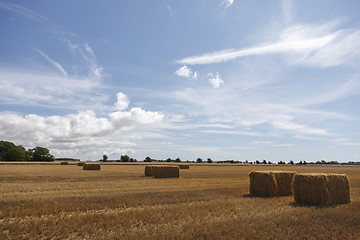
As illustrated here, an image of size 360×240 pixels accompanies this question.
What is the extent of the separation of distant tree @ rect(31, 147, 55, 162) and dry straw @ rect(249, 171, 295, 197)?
436ft

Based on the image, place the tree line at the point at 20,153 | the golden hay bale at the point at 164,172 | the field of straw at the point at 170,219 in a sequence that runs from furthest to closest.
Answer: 1. the tree line at the point at 20,153
2. the golden hay bale at the point at 164,172
3. the field of straw at the point at 170,219

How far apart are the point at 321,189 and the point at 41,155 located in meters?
138

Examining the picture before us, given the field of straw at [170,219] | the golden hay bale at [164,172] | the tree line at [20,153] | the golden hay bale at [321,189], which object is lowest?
the field of straw at [170,219]

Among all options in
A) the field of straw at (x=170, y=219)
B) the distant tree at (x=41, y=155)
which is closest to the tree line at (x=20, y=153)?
the distant tree at (x=41, y=155)

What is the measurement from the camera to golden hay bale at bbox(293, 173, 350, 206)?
45.7 ft

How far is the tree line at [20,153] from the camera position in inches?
4776

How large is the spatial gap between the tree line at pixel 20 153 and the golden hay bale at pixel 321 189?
431 feet

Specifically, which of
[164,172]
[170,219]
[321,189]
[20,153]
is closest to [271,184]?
[321,189]

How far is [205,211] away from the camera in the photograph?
11.5 metres

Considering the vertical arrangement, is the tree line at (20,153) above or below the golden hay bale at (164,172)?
above

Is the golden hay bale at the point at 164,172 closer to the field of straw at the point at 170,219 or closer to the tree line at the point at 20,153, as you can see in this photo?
the field of straw at the point at 170,219

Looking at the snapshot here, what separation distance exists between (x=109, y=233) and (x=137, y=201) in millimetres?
5063

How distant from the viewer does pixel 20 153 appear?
122 metres

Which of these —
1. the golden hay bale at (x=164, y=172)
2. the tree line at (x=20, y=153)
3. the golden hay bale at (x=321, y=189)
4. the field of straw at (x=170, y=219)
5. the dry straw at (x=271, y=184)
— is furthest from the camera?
the tree line at (x=20, y=153)
